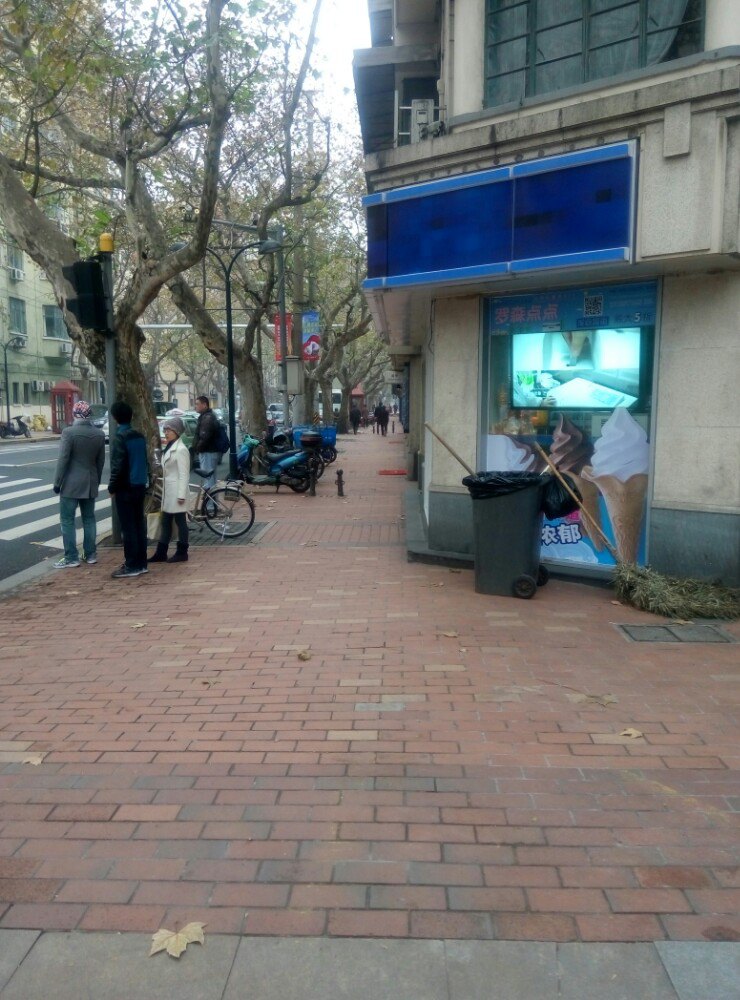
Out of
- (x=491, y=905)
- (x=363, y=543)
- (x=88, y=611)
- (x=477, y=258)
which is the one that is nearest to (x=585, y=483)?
(x=477, y=258)

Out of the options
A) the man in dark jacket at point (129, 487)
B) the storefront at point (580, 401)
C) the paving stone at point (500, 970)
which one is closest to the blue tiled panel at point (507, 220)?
the storefront at point (580, 401)

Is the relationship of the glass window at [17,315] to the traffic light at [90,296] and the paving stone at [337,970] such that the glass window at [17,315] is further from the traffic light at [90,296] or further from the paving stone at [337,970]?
the paving stone at [337,970]

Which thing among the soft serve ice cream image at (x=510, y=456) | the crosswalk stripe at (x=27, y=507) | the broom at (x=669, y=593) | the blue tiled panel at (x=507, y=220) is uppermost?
the blue tiled panel at (x=507, y=220)

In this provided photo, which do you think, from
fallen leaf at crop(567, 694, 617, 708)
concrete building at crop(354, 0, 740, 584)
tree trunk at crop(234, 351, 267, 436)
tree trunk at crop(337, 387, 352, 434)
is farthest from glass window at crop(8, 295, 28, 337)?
fallen leaf at crop(567, 694, 617, 708)

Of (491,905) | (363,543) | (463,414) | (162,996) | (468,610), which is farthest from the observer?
(363,543)

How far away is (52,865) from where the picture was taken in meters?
3.66

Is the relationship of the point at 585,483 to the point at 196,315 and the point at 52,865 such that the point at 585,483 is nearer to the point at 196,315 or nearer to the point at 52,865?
the point at 52,865

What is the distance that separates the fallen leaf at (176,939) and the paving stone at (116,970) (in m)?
0.02

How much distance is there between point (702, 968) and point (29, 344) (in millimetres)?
54671

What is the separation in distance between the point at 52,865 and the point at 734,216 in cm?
663

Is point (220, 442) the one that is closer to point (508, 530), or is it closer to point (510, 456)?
point (510, 456)

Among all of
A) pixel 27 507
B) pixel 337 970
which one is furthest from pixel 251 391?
pixel 337 970

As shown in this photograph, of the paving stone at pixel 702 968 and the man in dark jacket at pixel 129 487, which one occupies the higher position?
the man in dark jacket at pixel 129 487

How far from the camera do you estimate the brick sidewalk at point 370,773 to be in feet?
11.1
